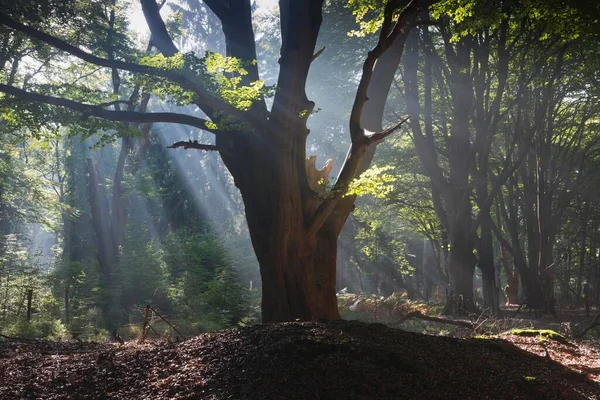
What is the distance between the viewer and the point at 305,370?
377 cm

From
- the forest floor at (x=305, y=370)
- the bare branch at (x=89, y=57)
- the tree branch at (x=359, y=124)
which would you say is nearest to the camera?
the forest floor at (x=305, y=370)

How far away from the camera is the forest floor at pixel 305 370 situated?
11.9 feet

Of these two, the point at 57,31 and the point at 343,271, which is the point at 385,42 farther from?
the point at 343,271

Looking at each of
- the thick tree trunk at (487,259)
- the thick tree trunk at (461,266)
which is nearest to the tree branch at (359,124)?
the thick tree trunk at (461,266)

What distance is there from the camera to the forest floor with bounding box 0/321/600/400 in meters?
3.62

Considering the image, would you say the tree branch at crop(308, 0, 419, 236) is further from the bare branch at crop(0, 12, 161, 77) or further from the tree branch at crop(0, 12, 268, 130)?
the bare branch at crop(0, 12, 161, 77)

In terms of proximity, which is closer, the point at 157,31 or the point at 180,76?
the point at 180,76

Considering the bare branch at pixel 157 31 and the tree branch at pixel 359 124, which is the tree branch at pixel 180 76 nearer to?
the tree branch at pixel 359 124

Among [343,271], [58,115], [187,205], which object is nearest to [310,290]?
[58,115]

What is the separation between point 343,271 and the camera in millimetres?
36375

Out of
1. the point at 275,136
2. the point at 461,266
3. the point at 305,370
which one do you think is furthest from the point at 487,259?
the point at 305,370

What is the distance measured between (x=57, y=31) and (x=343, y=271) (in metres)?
Answer: 25.2

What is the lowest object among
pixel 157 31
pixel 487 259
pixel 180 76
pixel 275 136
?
pixel 487 259

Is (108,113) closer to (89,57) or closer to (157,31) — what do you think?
(89,57)
